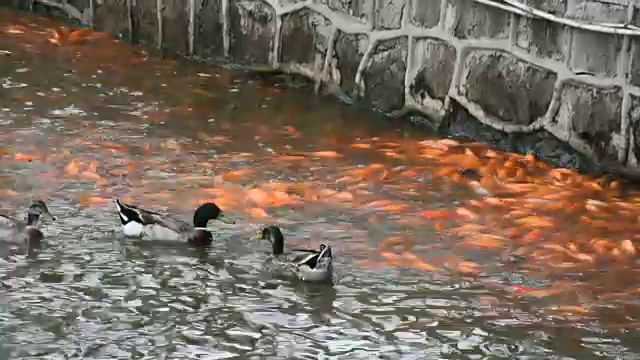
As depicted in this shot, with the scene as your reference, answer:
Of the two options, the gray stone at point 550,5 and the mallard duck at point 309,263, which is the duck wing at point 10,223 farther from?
the gray stone at point 550,5

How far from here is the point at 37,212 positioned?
769 cm

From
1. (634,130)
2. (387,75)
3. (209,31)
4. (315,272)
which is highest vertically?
(209,31)

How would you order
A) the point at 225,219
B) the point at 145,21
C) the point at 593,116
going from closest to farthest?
1. the point at 225,219
2. the point at 593,116
3. the point at 145,21

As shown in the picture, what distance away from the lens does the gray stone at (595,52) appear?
8914mm

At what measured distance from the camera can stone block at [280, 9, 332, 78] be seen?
445 inches

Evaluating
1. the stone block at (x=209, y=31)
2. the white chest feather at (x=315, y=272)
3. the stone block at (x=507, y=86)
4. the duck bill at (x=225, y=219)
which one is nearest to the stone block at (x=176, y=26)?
the stone block at (x=209, y=31)

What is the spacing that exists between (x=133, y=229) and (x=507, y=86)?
11.1ft

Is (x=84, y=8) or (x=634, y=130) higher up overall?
(x=84, y=8)

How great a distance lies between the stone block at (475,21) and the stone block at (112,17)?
463 centimetres

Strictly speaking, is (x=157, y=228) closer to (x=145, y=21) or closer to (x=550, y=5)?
(x=550, y=5)

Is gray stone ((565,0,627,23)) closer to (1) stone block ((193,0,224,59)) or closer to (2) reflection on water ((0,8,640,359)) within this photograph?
(2) reflection on water ((0,8,640,359))

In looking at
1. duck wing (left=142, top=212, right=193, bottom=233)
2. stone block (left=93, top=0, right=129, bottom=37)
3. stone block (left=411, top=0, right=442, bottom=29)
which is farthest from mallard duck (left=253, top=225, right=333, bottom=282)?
stone block (left=93, top=0, right=129, bottom=37)

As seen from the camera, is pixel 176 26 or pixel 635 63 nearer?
pixel 635 63

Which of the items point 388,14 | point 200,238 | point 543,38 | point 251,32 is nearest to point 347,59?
point 388,14
